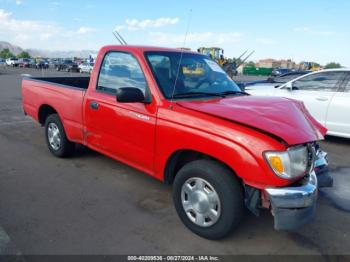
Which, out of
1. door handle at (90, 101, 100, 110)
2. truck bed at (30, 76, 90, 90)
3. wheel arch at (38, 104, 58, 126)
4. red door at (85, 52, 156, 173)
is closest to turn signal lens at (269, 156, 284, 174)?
red door at (85, 52, 156, 173)

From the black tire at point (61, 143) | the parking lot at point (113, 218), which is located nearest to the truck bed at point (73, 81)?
the black tire at point (61, 143)

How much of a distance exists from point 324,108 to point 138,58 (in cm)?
473

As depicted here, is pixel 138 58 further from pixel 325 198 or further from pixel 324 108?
pixel 324 108

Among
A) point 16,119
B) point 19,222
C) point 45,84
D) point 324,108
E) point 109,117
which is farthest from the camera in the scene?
point 16,119

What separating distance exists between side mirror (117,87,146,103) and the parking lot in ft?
4.20

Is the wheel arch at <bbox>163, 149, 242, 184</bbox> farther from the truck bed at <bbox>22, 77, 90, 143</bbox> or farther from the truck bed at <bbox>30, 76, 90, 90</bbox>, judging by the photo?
the truck bed at <bbox>30, 76, 90, 90</bbox>

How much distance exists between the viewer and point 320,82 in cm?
709

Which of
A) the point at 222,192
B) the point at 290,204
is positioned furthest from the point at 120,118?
the point at 290,204

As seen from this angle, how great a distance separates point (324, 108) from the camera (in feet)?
22.4

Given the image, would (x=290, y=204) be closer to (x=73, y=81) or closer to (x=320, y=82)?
(x=73, y=81)

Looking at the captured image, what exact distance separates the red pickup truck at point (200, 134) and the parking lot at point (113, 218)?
0.33m

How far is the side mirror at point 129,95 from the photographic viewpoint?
3.36 m

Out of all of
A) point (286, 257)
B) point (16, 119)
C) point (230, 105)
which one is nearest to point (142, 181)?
point (230, 105)

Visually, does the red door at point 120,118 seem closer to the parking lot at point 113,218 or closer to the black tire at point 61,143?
the parking lot at point 113,218
